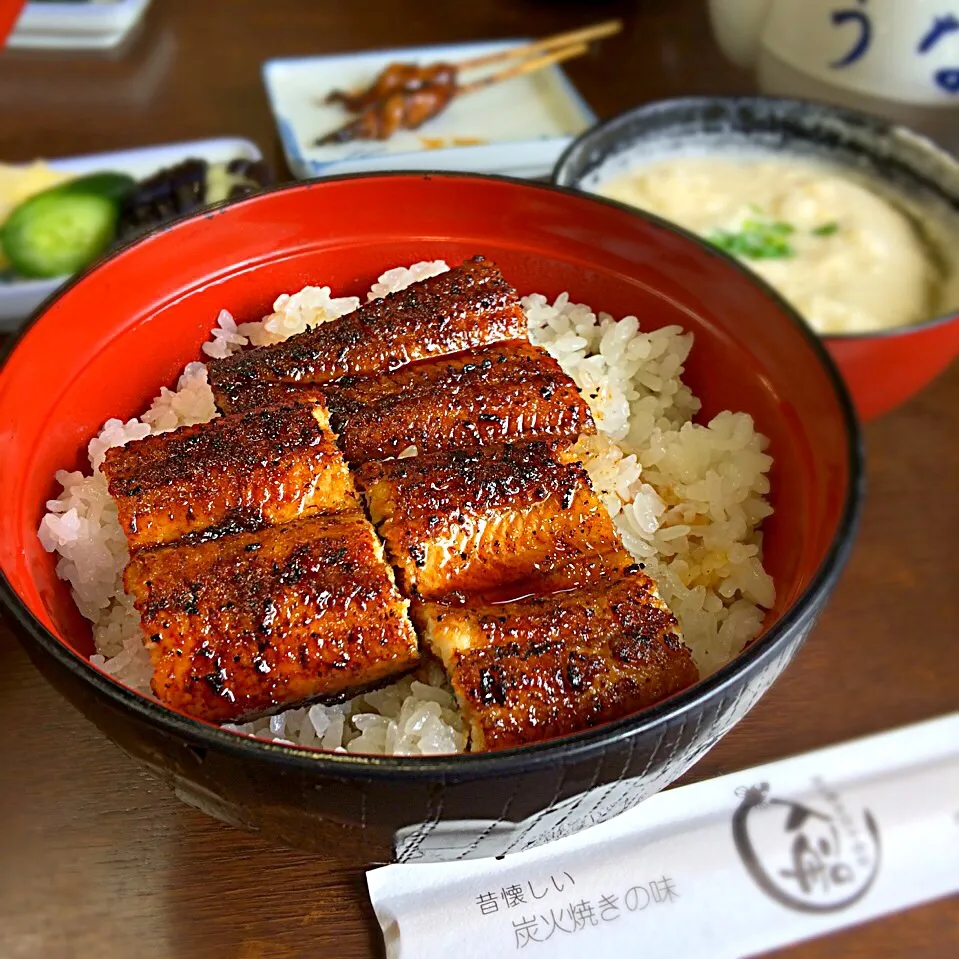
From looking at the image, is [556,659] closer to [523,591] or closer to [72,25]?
[523,591]

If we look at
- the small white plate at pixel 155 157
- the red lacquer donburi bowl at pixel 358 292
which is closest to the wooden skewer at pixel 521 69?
the small white plate at pixel 155 157

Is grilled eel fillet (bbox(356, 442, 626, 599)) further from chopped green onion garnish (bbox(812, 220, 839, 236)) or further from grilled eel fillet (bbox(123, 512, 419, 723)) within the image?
chopped green onion garnish (bbox(812, 220, 839, 236))

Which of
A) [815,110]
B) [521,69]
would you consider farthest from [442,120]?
[815,110]

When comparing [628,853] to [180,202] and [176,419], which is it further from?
[180,202]

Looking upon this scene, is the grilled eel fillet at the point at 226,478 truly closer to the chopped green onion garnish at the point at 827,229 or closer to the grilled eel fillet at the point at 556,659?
the grilled eel fillet at the point at 556,659

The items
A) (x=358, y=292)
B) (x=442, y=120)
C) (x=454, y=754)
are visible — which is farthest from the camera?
(x=442, y=120)
